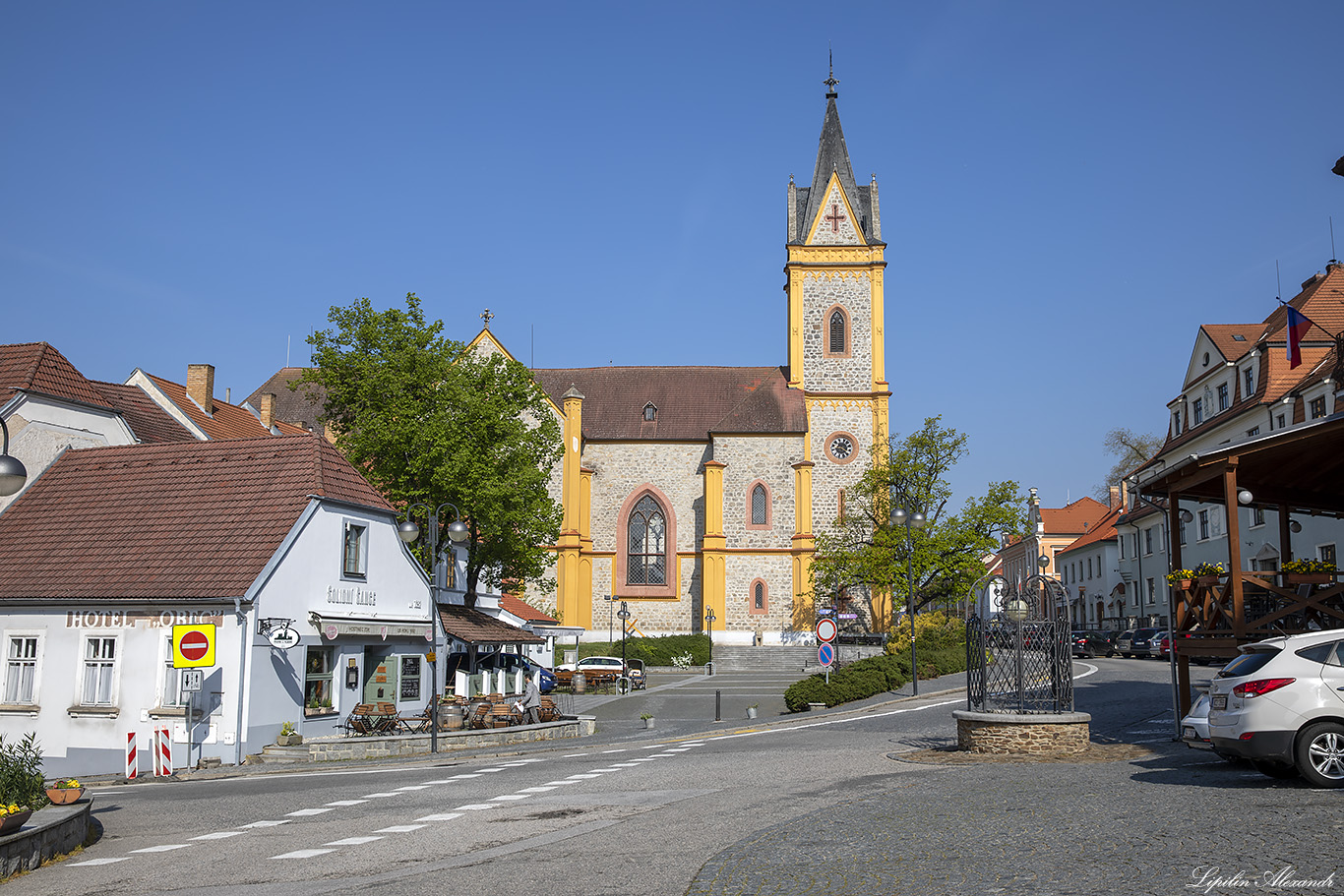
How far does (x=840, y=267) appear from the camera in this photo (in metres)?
58.3

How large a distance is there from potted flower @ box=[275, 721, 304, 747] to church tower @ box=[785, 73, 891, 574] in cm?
3784

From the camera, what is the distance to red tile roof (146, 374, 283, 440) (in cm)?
4153

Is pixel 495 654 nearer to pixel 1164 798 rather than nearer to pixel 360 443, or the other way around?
pixel 360 443

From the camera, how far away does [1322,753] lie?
1087 cm

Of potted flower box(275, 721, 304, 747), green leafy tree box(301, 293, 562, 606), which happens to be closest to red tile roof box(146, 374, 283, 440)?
green leafy tree box(301, 293, 562, 606)

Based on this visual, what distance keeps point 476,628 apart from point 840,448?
96.1ft

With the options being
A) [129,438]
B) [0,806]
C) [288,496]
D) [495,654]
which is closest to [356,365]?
[129,438]

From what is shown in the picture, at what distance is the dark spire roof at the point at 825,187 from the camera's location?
5884cm

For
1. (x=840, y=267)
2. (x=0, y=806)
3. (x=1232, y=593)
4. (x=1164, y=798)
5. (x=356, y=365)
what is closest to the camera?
(x=0, y=806)

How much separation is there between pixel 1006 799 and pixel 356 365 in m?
28.3

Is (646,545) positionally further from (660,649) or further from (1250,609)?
(1250,609)

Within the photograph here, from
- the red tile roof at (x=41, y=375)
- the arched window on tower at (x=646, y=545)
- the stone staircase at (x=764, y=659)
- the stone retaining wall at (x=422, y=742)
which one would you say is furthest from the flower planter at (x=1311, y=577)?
the arched window on tower at (x=646, y=545)

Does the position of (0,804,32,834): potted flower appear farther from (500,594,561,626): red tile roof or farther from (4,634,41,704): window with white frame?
(500,594,561,626): red tile roof

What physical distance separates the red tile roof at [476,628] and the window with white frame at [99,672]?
9076 millimetres
